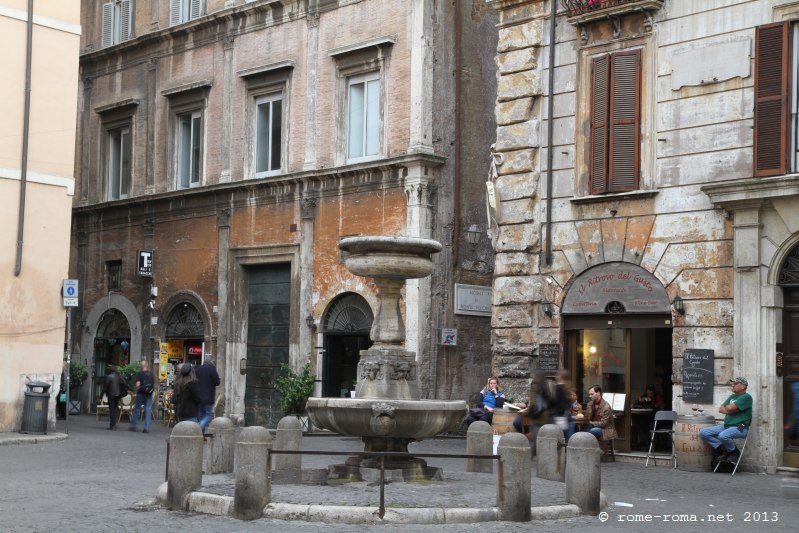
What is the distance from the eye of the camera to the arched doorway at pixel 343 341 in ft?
85.6

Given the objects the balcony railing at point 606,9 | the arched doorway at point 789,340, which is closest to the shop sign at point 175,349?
the balcony railing at point 606,9

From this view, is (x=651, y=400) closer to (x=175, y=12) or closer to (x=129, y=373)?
(x=129, y=373)

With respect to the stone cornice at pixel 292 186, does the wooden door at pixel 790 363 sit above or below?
below

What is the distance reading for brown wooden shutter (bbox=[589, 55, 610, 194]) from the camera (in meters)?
20.7

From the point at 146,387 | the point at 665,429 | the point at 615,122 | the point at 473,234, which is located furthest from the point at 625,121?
the point at 146,387

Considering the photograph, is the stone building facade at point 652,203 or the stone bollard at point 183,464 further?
the stone building facade at point 652,203

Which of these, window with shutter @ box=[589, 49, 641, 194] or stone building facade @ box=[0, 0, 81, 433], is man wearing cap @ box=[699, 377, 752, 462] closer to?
window with shutter @ box=[589, 49, 641, 194]

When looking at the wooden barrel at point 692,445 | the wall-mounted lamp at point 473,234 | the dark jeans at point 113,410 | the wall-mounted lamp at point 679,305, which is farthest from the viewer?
the dark jeans at point 113,410

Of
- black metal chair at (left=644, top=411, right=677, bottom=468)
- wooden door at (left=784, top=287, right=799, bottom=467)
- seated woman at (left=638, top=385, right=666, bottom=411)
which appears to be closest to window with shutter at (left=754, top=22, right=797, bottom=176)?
wooden door at (left=784, top=287, right=799, bottom=467)

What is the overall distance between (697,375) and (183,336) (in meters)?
14.9

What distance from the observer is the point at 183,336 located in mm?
30344

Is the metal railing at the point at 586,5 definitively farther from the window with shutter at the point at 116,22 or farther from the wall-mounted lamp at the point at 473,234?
the window with shutter at the point at 116,22

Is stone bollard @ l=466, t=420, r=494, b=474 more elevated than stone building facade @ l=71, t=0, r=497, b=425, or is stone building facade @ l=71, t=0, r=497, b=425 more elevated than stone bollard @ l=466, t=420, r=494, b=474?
stone building facade @ l=71, t=0, r=497, b=425

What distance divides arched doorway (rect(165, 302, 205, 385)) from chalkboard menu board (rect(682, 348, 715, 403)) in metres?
13.8
